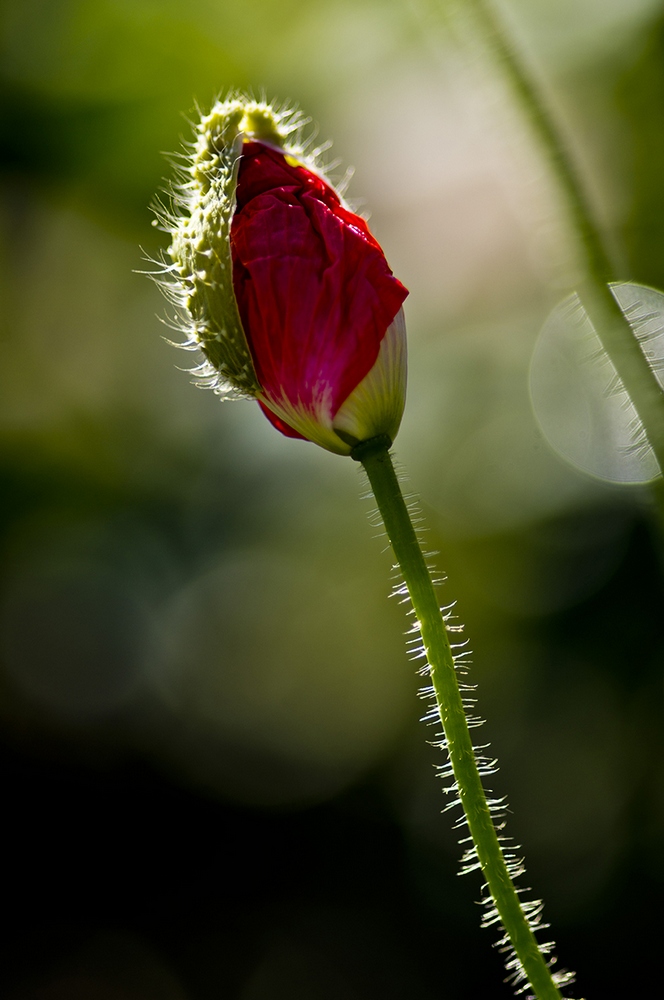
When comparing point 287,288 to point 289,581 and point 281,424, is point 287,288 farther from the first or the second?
point 289,581

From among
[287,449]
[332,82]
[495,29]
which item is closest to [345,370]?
[495,29]

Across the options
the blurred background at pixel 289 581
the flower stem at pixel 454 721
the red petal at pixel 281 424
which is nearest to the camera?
the flower stem at pixel 454 721

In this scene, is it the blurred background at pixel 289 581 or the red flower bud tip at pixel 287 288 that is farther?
the blurred background at pixel 289 581

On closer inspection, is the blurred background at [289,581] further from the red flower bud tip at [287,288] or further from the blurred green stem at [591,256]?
the red flower bud tip at [287,288]

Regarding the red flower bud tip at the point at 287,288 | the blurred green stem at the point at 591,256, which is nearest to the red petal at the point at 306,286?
the red flower bud tip at the point at 287,288

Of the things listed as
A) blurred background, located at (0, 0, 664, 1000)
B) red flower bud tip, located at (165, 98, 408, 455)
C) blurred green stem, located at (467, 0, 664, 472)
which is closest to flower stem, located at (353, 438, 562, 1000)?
red flower bud tip, located at (165, 98, 408, 455)

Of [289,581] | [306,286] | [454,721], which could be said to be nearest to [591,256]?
[306,286]

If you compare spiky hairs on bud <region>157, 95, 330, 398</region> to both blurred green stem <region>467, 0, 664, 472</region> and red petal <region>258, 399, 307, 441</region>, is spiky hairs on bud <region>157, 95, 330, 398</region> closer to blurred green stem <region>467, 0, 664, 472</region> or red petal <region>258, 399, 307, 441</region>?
red petal <region>258, 399, 307, 441</region>
